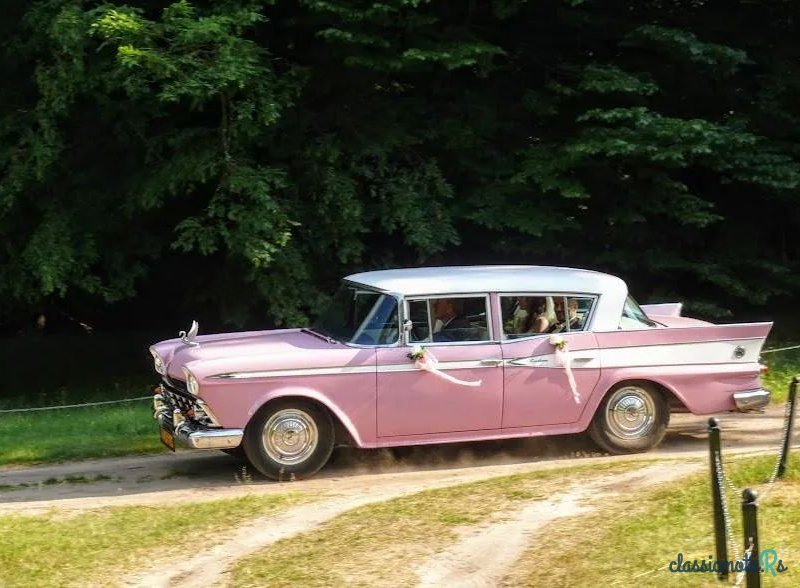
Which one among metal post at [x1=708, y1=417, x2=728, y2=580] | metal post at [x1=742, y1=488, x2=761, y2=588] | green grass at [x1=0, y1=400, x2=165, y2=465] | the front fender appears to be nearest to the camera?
metal post at [x1=742, y1=488, x2=761, y2=588]

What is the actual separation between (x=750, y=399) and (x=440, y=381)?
10.0 ft

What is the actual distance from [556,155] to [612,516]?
34.1 ft

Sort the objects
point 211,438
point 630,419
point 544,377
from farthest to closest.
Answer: point 630,419, point 544,377, point 211,438

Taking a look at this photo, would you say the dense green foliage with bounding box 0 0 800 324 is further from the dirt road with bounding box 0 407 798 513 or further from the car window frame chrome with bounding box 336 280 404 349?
the car window frame chrome with bounding box 336 280 404 349

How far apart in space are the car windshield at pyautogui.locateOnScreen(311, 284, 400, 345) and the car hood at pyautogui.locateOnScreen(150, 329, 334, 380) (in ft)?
0.62

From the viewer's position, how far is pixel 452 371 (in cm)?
1017

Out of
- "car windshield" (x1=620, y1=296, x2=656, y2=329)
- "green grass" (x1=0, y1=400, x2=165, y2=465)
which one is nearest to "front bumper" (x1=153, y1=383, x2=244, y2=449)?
"green grass" (x1=0, y1=400, x2=165, y2=465)

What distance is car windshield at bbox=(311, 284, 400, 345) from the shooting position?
10.2 m

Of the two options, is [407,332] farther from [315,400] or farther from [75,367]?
[75,367]

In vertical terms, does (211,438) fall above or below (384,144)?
below

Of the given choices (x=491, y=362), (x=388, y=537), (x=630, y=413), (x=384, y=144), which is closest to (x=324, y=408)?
(x=491, y=362)

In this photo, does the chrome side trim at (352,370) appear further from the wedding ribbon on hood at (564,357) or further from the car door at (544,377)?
the wedding ribbon on hood at (564,357)

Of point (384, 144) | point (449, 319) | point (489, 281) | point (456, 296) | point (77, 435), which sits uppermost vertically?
point (384, 144)

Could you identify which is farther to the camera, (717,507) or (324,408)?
(324,408)
